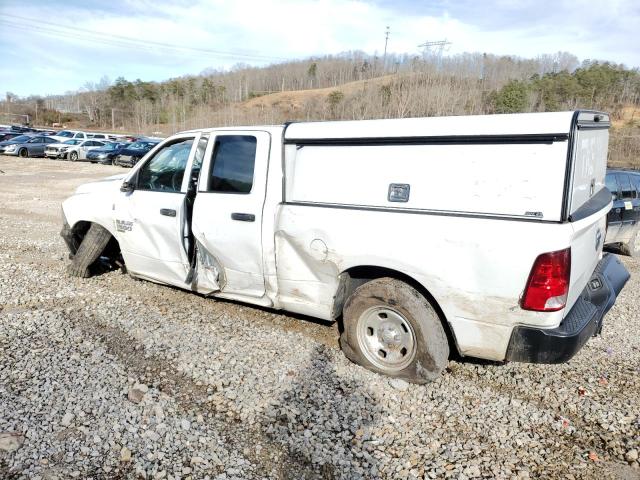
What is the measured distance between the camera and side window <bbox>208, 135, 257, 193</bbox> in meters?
4.42

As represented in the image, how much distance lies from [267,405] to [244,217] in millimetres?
1758

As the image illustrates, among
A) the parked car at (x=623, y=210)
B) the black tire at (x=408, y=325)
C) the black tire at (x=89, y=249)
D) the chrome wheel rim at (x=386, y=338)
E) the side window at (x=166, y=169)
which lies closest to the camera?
the black tire at (x=408, y=325)

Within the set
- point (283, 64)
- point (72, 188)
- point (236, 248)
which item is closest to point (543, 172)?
point (236, 248)

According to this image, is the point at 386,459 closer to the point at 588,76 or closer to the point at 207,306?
the point at 207,306

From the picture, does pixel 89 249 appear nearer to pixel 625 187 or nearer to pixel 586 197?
pixel 586 197

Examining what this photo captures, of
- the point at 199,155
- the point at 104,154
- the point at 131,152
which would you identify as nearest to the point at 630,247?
the point at 199,155

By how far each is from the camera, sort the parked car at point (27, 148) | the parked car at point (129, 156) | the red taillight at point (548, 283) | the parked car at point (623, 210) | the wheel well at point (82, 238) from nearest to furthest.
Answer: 1. the red taillight at point (548, 283)
2. the wheel well at point (82, 238)
3. the parked car at point (623, 210)
4. the parked car at point (129, 156)
5. the parked car at point (27, 148)

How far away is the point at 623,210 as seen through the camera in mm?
8258

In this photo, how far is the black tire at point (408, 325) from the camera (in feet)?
11.9

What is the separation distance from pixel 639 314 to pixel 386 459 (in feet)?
14.8

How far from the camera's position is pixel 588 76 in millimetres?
79312

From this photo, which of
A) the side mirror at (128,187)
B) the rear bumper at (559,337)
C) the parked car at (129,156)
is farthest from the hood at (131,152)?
the rear bumper at (559,337)

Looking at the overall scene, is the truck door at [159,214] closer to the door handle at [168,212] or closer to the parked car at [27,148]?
the door handle at [168,212]

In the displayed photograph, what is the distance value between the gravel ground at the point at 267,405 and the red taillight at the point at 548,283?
3.13 feet
